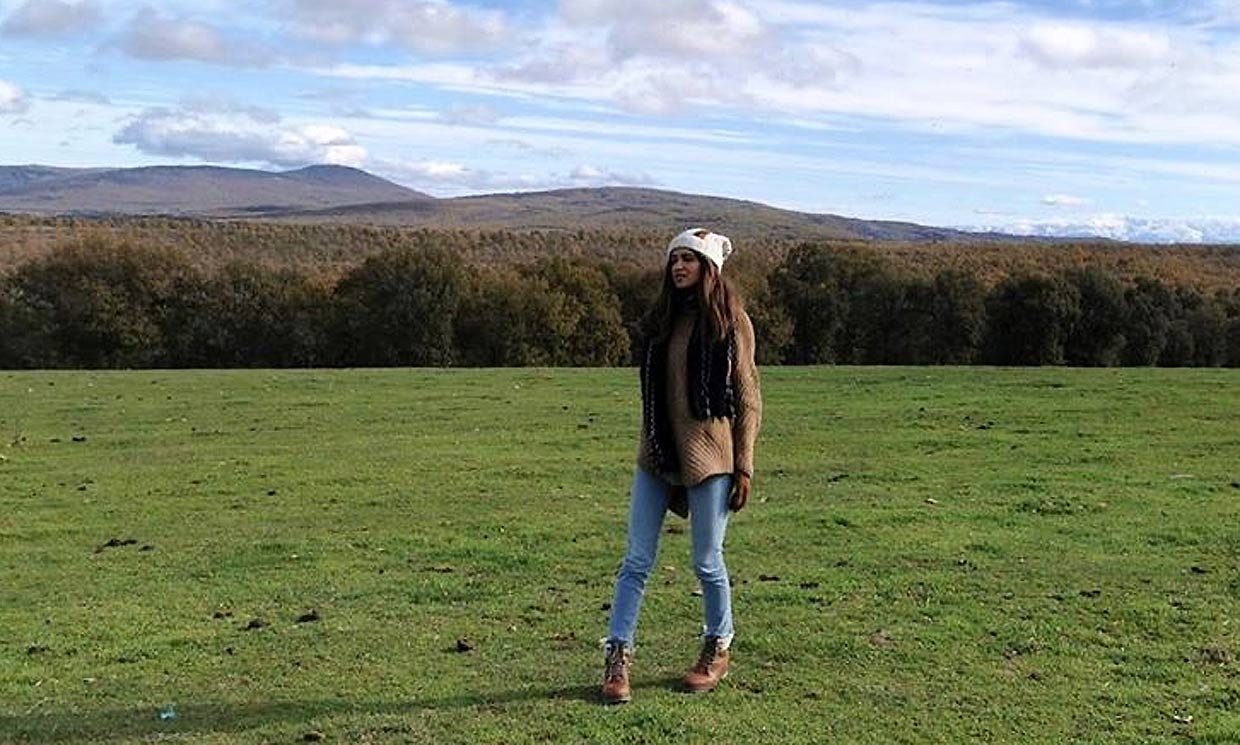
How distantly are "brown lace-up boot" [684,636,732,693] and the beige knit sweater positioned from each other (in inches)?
39.2

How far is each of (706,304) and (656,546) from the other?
138 centimetres

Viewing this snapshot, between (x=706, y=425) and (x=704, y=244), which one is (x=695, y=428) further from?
(x=704, y=244)

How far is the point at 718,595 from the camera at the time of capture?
22.0 feet

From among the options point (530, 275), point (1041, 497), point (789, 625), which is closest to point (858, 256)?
point (530, 275)

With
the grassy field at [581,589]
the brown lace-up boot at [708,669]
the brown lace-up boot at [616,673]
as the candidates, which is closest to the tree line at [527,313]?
the grassy field at [581,589]

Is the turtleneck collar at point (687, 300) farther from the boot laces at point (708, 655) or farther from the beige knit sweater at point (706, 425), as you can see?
the boot laces at point (708, 655)

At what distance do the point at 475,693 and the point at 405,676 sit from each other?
0.55 m

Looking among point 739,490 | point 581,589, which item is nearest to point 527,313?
point 581,589

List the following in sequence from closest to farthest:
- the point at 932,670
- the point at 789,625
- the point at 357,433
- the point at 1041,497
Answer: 1. the point at 932,670
2. the point at 789,625
3. the point at 1041,497
4. the point at 357,433

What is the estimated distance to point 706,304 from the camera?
6328mm

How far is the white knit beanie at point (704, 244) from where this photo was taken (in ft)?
20.8

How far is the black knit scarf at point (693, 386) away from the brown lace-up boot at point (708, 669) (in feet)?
3.47

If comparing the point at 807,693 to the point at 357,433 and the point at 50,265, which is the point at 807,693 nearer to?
the point at 357,433

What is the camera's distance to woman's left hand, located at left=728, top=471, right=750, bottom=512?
21.4 ft
